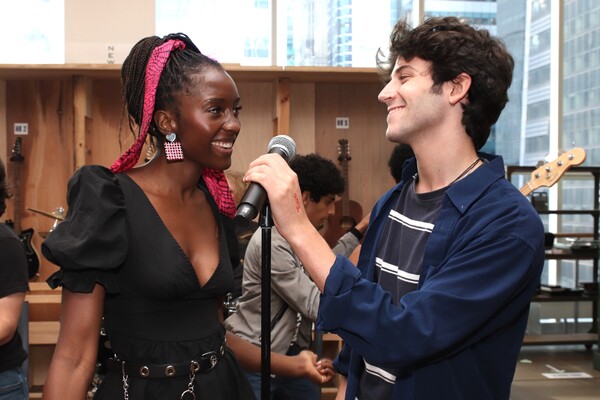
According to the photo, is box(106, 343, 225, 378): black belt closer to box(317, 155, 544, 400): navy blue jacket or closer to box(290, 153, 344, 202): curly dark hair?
box(317, 155, 544, 400): navy blue jacket

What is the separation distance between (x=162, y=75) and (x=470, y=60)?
72cm

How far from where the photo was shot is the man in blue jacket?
131cm

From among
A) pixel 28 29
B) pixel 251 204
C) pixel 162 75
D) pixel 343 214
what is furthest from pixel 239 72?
pixel 251 204

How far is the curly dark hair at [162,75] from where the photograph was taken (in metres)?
1.58

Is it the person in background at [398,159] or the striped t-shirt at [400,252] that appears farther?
the person in background at [398,159]

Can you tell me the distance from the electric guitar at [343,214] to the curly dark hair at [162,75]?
11.5 ft

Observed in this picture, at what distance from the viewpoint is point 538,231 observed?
1.38 m

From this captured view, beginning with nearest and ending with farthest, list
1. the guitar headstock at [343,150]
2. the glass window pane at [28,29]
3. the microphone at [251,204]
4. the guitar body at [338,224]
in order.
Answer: the microphone at [251,204]
the guitar body at [338,224]
the guitar headstock at [343,150]
the glass window pane at [28,29]

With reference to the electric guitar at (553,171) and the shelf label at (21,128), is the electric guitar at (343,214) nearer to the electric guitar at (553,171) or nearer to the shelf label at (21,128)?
the electric guitar at (553,171)

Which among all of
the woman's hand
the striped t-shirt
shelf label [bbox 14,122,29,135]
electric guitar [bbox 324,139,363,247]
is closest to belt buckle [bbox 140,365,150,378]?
the striped t-shirt

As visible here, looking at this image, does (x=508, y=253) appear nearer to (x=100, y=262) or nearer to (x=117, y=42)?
(x=100, y=262)

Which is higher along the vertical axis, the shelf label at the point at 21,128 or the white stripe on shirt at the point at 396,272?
the shelf label at the point at 21,128

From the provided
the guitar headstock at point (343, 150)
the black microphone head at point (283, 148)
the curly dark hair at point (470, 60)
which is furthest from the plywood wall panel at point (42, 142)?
the curly dark hair at point (470, 60)

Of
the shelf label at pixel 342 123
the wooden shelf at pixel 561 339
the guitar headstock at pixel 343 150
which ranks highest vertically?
the shelf label at pixel 342 123
